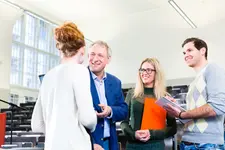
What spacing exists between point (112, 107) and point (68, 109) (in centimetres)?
38

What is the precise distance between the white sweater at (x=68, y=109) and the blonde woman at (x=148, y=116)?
Result: 51 cm

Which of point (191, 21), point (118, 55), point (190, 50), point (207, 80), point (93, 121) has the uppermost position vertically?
point (191, 21)

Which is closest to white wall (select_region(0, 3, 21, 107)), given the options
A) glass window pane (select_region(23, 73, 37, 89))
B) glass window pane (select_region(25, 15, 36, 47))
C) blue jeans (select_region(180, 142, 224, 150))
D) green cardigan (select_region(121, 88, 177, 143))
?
glass window pane (select_region(23, 73, 37, 89))

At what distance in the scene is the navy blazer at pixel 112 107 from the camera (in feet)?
5.05

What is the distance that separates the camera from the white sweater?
124cm

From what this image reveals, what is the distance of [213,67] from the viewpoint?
1.60 m

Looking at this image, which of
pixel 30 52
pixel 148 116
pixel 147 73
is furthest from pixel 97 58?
pixel 30 52

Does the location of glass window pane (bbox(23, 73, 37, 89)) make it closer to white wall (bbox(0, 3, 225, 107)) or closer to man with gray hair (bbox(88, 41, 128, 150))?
white wall (bbox(0, 3, 225, 107))

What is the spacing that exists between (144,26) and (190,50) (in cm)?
858

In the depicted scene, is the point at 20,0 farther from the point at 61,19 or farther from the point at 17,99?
the point at 17,99

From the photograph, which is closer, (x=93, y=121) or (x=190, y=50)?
(x=93, y=121)

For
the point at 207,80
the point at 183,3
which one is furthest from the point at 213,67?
the point at 183,3

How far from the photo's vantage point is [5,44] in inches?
349

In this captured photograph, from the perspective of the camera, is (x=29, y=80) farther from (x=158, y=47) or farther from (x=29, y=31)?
(x=158, y=47)
